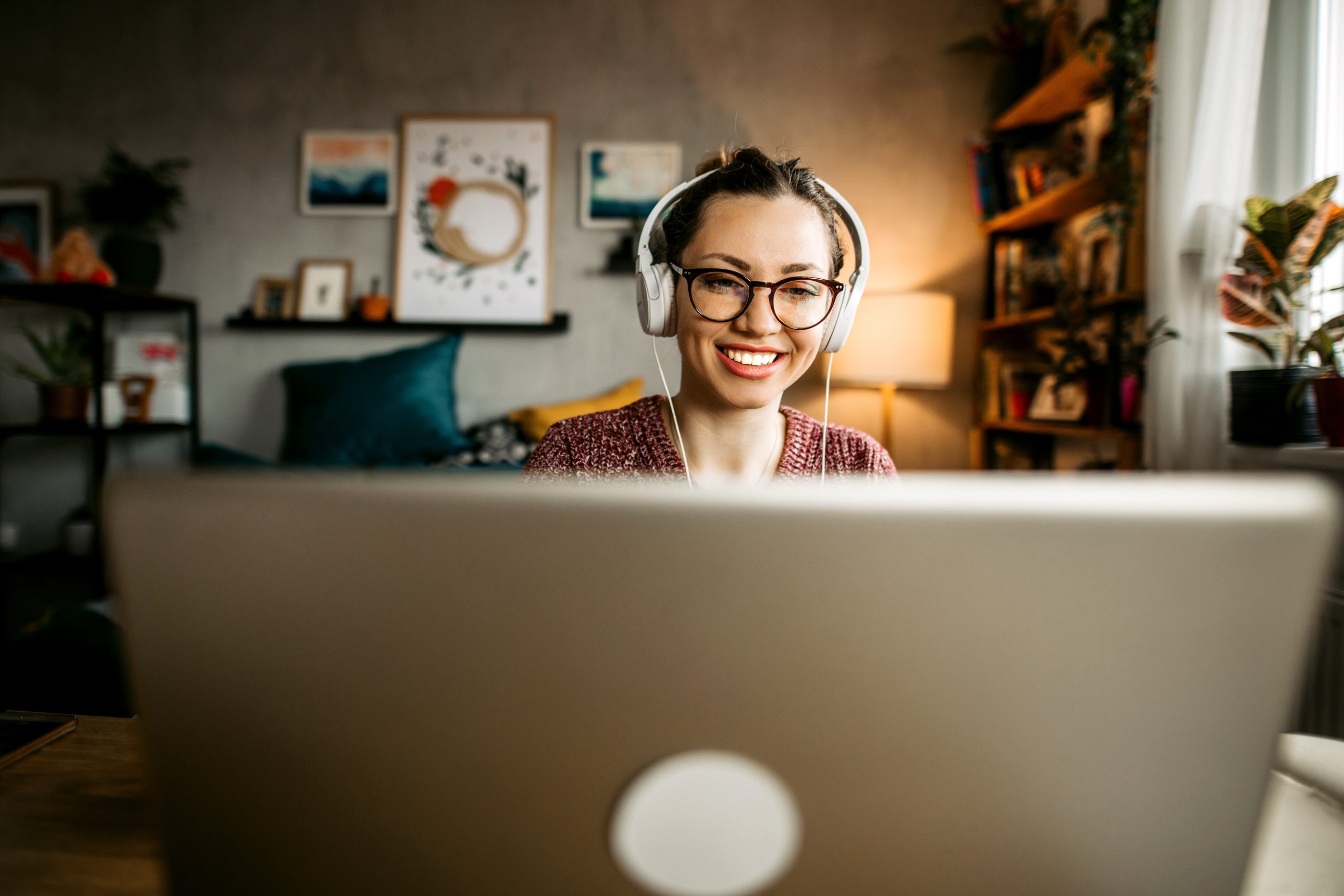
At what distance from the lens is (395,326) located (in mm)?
3023

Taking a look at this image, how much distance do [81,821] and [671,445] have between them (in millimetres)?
759

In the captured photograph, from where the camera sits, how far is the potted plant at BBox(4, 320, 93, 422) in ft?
8.91

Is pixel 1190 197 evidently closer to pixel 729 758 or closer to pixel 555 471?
pixel 555 471

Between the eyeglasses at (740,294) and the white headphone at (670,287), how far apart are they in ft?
0.08

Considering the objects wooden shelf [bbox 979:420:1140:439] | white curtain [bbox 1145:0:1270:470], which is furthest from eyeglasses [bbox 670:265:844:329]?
wooden shelf [bbox 979:420:1140:439]

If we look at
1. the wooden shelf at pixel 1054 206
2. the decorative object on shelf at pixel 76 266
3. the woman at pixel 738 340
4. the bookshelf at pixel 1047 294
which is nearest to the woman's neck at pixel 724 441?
the woman at pixel 738 340

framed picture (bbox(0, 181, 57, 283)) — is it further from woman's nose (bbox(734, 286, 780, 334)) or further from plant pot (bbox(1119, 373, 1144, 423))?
plant pot (bbox(1119, 373, 1144, 423))

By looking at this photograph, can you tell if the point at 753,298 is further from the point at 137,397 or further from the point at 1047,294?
the point at 137,397

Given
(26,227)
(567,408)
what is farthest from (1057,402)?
(26,227)

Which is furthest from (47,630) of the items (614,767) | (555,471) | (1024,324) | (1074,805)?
(1024,324)

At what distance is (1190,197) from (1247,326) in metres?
0.36

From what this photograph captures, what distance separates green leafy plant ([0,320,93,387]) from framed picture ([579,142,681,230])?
1.97 m

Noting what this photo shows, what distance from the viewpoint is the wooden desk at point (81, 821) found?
1.56 feet

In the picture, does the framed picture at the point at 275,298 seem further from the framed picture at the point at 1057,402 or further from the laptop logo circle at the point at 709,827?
the laptop logo circle at the point at 709,827
